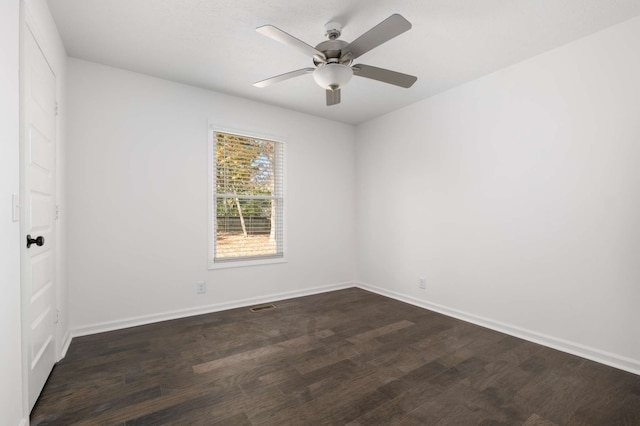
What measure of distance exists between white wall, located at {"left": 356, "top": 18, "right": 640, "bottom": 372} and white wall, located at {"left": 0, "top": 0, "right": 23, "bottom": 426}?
3610 millimetres

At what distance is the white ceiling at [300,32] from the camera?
2121mm

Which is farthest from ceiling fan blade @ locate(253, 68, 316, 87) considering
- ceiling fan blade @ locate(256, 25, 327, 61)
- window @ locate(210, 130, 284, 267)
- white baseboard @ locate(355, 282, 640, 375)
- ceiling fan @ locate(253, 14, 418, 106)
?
white baseboard @ locate(355, 282, 640, 375)

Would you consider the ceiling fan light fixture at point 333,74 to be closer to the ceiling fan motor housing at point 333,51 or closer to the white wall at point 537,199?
the ceiling fan motor housing at point 333,51

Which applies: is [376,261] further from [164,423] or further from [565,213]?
[164,423]

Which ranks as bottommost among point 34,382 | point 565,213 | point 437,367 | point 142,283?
point 437,367

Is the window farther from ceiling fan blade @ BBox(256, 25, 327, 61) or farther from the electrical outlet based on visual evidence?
ceiling fan blade @ BBox(256, 25, 327, 61)

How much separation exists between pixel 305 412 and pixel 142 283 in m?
2.31

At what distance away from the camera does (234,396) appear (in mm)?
1902

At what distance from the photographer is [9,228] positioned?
1.38 metres

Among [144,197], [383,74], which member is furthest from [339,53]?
[144,197]

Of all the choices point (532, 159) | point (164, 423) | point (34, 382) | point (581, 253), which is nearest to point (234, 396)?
point (164, 423)

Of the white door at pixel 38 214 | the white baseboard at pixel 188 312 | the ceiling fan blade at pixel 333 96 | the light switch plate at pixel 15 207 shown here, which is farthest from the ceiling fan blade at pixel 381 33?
the white baseboard at pixel 188 312

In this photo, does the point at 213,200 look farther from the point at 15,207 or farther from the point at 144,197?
the point at 15,207

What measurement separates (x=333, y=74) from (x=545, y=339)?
293 cm
